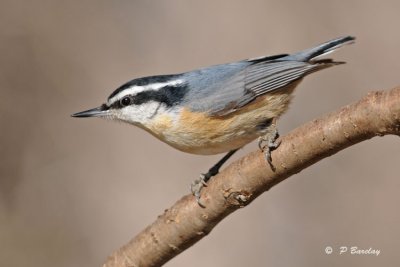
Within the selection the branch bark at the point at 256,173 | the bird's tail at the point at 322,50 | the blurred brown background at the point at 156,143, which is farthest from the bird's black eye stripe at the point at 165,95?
the blurred brown background at the point at 156,143

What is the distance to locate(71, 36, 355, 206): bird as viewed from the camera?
3.73 m

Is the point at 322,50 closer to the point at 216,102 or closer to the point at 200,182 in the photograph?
the point at 216,102

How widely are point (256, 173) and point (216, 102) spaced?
1.06 metres

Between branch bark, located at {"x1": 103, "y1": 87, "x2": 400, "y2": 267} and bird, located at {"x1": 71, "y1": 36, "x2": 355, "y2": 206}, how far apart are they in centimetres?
59

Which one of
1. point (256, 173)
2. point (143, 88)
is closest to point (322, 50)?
point (143, 88)

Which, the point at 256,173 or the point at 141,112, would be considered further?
the point at 141,112

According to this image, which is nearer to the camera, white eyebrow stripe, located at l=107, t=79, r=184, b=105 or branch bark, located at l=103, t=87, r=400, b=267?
branch bark, located at l=103, t=87, r=400, b=267

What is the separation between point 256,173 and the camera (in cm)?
280

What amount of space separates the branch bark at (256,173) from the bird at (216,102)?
0.59 metres

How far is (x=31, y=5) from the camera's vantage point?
265 inches

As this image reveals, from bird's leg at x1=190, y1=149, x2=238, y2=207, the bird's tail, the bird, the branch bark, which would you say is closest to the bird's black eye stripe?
the bird

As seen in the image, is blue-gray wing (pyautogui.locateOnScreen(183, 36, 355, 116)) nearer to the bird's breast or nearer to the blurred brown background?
the bird's breast

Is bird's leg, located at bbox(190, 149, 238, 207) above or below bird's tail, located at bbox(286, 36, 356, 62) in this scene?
below

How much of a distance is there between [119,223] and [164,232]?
3.44 m
